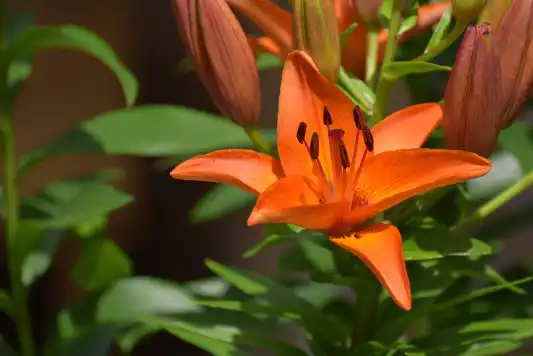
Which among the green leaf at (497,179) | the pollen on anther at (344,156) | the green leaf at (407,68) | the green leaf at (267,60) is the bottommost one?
the green leaf at (497,179)

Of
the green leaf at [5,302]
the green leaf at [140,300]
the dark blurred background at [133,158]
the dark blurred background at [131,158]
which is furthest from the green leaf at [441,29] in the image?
the dark blurred background at [131,158]

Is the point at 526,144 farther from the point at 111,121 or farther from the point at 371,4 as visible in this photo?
the point at 111,121

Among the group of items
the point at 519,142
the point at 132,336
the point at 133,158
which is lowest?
the point at 133,158

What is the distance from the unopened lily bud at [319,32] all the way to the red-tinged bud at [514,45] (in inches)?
3.9

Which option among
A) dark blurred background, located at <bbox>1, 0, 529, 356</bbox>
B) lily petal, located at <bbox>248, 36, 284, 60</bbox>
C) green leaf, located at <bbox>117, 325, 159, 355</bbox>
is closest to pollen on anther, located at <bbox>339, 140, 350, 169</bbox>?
lily petal, located at <bbox>248, 36, 284, 60</bbox>

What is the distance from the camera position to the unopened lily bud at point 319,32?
46cm

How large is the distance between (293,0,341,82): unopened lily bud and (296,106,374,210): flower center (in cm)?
3

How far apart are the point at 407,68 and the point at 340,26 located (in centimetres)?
9

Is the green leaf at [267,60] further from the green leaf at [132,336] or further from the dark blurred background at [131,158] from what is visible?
the dark blurred background at [131,158]

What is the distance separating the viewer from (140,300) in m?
0.75

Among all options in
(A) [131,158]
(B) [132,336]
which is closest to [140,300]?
(B) [132,336]

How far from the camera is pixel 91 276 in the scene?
794mm

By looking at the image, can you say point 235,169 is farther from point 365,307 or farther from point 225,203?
point 225,203

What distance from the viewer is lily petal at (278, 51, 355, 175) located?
0.47 metres
